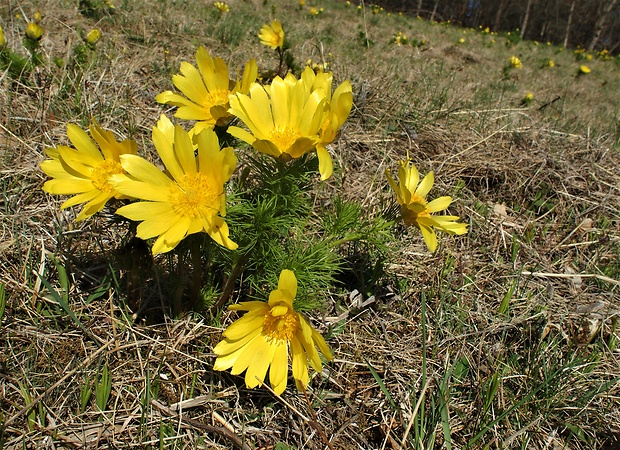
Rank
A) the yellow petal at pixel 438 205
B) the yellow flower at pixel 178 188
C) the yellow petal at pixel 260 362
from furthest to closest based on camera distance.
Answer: the yellow petal at pixel 438 205 < the yellow petal at pixel 260 362 < the yellow flower at pixel 178 188

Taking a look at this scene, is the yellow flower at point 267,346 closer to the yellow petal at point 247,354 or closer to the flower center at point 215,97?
the yellow petal at point 247,354

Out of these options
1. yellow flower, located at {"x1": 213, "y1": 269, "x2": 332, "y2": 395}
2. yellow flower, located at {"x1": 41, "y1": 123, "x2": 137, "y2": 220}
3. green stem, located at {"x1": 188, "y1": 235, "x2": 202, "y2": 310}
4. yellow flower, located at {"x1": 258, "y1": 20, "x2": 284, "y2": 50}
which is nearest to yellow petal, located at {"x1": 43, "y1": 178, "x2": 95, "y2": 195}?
yellow flower, located at {"x1": 41, "y1": 123, "x2": 137, "y2": 220}

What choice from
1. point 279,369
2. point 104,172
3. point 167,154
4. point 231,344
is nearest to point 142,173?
point 167,154

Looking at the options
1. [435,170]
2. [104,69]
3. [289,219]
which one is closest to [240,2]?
[104,69]

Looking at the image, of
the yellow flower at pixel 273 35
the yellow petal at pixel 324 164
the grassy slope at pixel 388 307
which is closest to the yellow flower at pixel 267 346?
the grassy slope at pixel 388 307

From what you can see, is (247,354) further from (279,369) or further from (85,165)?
(85,165)

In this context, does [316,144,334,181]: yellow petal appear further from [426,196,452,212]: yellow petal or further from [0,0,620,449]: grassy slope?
[426,196,452,212]: yellow petal
